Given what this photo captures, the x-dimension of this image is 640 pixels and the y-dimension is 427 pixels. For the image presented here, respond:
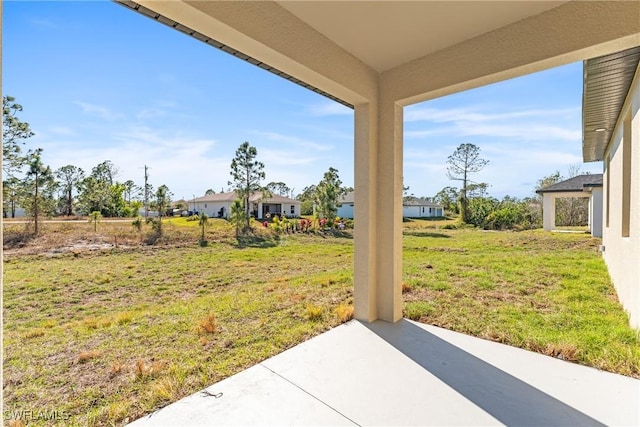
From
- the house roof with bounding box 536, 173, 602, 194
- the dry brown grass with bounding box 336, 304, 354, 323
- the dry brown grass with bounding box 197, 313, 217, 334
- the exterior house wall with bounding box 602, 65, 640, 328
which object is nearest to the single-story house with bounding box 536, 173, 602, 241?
the house roof with bounding box 536, 173, 602, 194

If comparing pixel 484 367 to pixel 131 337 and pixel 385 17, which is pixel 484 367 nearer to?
pixel 385 17

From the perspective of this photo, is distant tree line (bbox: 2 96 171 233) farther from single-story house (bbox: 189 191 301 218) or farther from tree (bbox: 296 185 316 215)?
tree (bbox: 296 185 316 215)

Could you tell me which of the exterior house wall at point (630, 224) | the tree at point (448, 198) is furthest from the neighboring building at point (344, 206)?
the exterior house wall at point (630, 224)

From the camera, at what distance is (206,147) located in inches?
143

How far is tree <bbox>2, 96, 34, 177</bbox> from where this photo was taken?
209 centimetres

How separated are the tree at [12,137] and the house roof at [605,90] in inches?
179

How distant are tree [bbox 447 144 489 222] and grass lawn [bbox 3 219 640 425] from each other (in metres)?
2.85

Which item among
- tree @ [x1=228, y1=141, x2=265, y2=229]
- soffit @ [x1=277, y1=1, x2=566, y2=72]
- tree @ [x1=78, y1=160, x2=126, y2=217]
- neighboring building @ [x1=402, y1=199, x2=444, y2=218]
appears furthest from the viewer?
neighboring building @ [x1=402, y1=199, x2=444, y2=218]

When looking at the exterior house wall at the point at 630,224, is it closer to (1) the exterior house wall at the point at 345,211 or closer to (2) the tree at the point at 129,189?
(1) the exterior house wall at the point at 345,211

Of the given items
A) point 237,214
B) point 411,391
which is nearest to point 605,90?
point 411,391

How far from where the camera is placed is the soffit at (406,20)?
1.94 meters

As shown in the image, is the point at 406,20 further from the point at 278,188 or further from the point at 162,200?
the point at 278,188

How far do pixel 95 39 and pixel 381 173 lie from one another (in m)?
2.92

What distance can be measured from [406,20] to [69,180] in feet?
10.4
